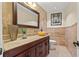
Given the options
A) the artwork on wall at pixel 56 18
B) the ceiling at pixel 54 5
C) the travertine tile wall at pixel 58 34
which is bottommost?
the travertine tile wall at pixel 58 34

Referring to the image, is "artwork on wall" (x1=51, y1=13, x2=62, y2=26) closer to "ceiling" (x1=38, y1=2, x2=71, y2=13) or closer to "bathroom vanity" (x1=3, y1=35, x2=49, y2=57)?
"ceiling" (x1=38, y1=2, x2=71, y2=13)

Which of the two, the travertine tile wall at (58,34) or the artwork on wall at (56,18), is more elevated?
the artwork on wall at (56,18)

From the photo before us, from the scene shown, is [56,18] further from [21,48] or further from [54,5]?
[21,48]

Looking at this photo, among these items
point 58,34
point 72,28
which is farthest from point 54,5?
point 58,34

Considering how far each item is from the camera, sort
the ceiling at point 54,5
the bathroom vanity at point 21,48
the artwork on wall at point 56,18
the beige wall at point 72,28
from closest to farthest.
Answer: the bathroom vanity at point 21,48
the beige wall at point 72,28
the ceiling at point 54,5
the artwork on wall at point 56,18

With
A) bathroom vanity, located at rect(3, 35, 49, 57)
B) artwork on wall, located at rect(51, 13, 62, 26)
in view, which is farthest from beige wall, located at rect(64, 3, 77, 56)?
artwork on wall, located at rect(51, 13, 62, 26)

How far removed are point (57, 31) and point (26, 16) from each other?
2809 millimetres

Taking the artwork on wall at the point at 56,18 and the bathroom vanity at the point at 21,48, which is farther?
the artwork on wall at the point at 56,18

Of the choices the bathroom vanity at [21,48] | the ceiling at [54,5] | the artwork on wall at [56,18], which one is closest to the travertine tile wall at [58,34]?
the artwork on wall at [56,18]

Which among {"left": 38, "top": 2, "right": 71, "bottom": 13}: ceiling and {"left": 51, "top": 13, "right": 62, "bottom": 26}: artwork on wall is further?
{"left": 51, "top": 13, "right": 62, "bottom": 26}: artwork on wall

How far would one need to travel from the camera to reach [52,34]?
5441mm

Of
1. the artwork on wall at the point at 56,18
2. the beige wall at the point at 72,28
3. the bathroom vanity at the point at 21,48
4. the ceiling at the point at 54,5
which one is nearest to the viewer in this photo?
the bathroom vanity at the point at 21,48

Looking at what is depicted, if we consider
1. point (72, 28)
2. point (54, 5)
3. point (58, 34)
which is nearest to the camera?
point (72, 28)

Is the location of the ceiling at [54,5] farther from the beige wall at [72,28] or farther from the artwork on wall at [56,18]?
the beige wall at [72,28]
